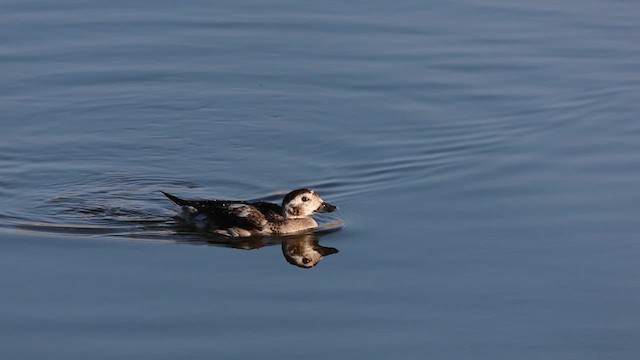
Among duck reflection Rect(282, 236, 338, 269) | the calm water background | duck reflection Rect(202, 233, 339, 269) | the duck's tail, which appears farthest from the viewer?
the duck's tail

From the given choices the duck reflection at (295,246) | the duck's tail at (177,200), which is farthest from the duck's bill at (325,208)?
the duck's tail at (177,200)

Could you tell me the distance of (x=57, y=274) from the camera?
524 inches

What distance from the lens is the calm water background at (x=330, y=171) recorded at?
1214 cm

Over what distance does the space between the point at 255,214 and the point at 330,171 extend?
172cm

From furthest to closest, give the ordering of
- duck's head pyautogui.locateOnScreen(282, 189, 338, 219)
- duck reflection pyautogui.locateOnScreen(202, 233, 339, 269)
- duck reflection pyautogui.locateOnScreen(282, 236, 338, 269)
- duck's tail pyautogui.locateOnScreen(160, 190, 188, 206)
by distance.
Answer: duck's tail pyautogui.locateOnScreen(160, 190, 188, 206)
duck's head pyautogui.locateOnScreen(282, 189, 338, 219)
duck reflection pyautogui.locateOnScreen(202, 233, 339, 269)
duck reflection pyautogui.locateOnScreen(282, 236, 338, 269)

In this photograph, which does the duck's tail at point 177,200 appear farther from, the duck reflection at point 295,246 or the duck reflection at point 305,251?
the duck reflection at point 305,251

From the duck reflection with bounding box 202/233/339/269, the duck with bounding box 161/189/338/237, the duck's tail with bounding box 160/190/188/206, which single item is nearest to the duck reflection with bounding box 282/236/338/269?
the duck reflection with bounding box 202/233/339/269

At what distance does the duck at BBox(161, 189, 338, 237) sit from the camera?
14992 mm

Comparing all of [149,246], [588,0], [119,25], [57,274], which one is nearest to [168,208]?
[149,246]

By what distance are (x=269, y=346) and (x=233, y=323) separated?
56cm

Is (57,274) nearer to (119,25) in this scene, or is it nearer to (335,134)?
(335,134)

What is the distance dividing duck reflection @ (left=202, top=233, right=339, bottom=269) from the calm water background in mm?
129

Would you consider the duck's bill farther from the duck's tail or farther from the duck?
the duck's tail

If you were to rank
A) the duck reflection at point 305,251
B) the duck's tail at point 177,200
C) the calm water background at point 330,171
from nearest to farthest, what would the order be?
the calm water background at point 330,171, the duck reflection at point 305,251, the duck's tail at point 177,200
